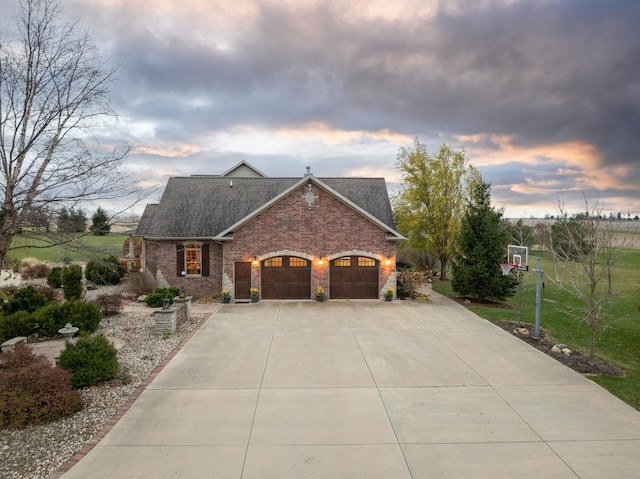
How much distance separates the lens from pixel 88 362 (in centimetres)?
853

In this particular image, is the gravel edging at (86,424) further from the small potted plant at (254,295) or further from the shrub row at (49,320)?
the small potted plant at (254,295)

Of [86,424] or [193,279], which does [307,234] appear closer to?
[193,279]

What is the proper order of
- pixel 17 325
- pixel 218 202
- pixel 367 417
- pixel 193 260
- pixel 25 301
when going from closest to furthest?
pixel 367 417, pixel 17 325, pixel 25 301, pixel 193 260, pixel 218 202

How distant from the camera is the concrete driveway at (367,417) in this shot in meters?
5.80

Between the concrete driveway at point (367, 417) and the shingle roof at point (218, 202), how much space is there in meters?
9.98

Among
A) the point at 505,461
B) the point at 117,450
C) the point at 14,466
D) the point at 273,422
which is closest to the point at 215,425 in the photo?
the point at 273,422

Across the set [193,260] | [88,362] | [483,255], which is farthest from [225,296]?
[483,255]

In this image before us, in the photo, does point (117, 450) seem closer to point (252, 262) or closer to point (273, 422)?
point (273, 422)

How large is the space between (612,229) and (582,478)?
8583mm

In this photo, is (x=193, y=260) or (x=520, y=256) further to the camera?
(x=193, y=260)

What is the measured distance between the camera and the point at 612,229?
11141 millimetres

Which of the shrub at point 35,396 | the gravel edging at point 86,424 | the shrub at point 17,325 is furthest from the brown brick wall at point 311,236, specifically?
the shrub at point 35,396

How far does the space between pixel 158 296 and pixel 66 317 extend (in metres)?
5.51

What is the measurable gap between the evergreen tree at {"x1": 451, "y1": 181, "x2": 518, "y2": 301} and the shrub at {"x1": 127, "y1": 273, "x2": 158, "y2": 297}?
55.7 ft
